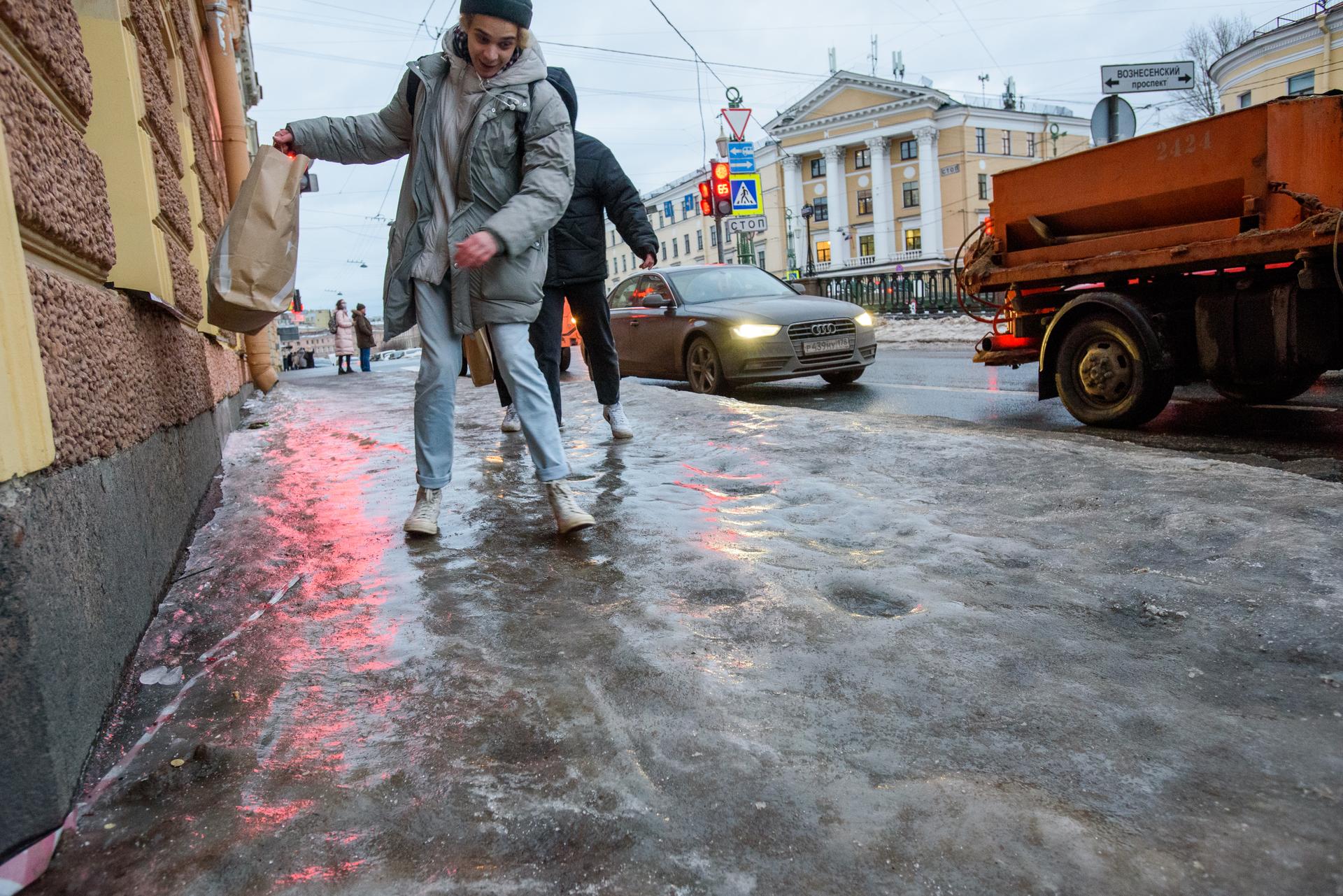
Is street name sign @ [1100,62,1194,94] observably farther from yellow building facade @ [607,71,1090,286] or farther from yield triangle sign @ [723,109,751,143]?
yellow building facade @ [607,71,1090,286]

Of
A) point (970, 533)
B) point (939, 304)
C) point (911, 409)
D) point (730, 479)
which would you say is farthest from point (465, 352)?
point (939, 304)

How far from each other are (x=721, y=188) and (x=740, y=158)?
867mm

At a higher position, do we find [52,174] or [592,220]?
[592,220]

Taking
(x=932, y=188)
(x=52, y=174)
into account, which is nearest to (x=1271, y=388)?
(x=52, y=174)

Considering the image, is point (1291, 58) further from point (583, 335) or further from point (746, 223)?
point (583, 335)

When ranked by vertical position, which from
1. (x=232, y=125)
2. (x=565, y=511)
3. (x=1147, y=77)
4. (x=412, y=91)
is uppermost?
(x=232, y=125)

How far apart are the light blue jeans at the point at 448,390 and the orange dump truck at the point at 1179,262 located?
412cm

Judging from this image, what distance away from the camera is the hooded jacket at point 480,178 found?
326cm

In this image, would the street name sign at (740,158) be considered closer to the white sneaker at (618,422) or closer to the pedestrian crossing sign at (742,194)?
the pedestrian crossing sign at (742,194)

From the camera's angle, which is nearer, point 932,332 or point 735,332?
point 735,332

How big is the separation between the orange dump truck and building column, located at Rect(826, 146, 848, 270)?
210 ft

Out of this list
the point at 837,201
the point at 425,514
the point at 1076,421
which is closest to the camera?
the point at 425,514

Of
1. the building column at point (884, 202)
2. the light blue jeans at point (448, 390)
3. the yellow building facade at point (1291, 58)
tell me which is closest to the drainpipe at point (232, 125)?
the light blue jeans at point (448, 390)

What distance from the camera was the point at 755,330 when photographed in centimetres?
896
